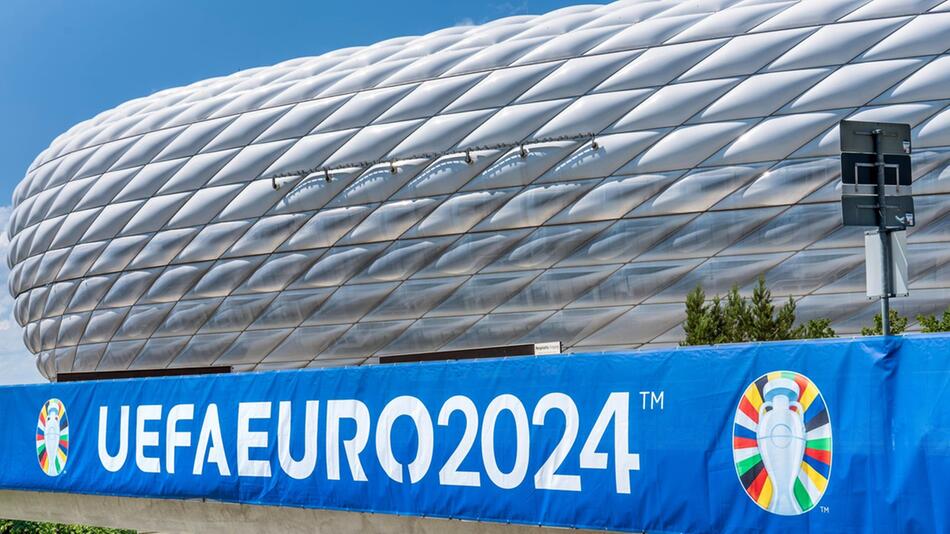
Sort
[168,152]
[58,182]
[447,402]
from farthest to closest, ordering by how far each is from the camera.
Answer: [58,182]
[168,152]
[447,402]

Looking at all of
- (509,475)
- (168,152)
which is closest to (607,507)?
(509,475)

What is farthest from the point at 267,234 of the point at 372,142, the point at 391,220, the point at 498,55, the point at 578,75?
the point at 578,75

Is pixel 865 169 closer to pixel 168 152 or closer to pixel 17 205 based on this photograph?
pixel 168 152

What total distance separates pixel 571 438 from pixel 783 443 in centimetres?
220

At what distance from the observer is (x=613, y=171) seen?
26484 millimetres

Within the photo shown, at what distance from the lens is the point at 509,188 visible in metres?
27.5

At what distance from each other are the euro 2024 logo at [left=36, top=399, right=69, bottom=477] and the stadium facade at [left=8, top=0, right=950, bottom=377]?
14452mm

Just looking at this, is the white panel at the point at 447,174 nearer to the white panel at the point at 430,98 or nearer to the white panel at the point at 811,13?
the white panel at the point at 430,98

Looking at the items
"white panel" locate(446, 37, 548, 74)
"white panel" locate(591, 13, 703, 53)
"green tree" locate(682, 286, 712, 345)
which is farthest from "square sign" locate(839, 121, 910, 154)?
"white panel" locate(446, 37, 548, 74)

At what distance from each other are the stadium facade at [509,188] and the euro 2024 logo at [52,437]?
47.4 feet

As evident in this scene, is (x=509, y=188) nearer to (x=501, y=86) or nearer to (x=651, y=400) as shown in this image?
(x=501, y=86)

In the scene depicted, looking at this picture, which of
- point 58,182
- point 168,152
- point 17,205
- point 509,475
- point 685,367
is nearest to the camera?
point 685,367

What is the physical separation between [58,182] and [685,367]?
32.0 m

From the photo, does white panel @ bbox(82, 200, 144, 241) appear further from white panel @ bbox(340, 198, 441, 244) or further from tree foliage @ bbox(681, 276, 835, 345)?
tree foliage @ bbox(681, 276, 835, 345)
